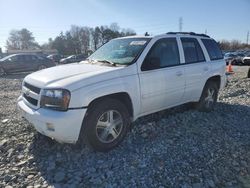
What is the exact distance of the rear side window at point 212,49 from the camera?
6.14 metres

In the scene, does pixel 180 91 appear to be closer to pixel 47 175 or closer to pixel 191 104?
pixel 191 104

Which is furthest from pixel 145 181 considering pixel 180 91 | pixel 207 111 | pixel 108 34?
pixel 108 34

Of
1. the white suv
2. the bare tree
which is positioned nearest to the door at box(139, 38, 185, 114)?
the white suv

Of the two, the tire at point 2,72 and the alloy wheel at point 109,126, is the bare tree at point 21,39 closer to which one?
the tire at point 2,72

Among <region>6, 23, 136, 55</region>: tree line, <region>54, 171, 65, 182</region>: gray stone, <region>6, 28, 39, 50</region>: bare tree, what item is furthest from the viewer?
<region>6, 28, 39, 50</region>: bare tree

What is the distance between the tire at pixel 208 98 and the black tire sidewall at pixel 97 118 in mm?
2586

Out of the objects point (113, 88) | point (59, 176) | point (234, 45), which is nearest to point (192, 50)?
point (113, 88)

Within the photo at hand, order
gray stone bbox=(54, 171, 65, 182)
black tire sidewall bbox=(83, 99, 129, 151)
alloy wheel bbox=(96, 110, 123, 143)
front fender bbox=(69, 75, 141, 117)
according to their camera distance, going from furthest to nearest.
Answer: alloy wheel bbox=(96, 110, 123, 143), black tire sidewall bbox=(83, 99, 129, 151), front fender bbox=(69, 75, 141, 117), gray stone bbox=(54, 171, 65, 182)

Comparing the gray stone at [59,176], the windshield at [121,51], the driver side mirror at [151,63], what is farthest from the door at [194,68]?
the gray stone at [59,176]

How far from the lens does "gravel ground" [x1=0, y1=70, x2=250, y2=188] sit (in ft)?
11.1

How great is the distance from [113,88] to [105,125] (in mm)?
593

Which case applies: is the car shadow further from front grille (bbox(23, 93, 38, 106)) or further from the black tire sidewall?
front grille (bbox(23, 93, 38, 106))

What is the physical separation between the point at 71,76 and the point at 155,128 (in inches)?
81.0

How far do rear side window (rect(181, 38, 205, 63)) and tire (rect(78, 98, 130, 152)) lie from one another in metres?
2.07
